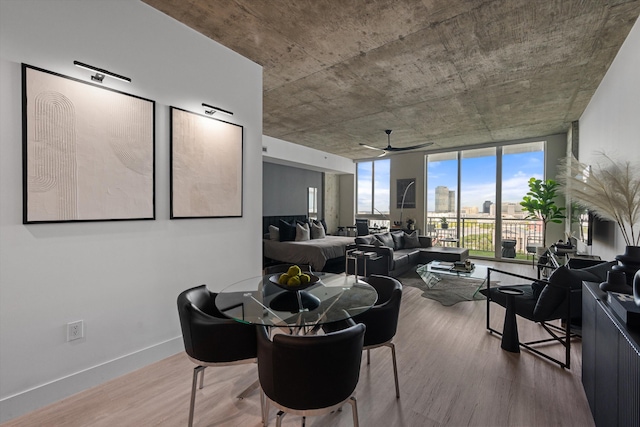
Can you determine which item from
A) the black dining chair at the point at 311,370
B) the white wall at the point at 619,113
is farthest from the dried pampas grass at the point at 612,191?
the black dining chair at the point at 311,370

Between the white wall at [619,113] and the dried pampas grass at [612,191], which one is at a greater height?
the white wall at [619,113]

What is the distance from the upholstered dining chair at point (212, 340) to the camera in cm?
171

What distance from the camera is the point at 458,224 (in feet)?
25.9

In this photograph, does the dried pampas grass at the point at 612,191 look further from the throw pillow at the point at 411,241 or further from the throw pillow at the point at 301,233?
the throw pillow at the point at 301,233

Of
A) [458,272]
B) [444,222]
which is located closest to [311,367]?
[458,272]

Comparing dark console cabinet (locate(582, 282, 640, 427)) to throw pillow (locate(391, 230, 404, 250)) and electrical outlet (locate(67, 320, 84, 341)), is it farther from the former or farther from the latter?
throw pillow (locate(391, 230, 404, 250))

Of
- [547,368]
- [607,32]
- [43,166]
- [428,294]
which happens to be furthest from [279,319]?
[607,32]

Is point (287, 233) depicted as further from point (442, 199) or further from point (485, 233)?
point (485, 233)

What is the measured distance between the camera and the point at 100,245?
7.16 ft

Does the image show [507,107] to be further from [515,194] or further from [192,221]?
[192,221]

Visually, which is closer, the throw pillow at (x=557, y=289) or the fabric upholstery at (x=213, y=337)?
the fabric upholstery at (x=213, y=337)

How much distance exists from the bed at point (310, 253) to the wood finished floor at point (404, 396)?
302 centimetres

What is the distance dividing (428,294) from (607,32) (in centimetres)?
359

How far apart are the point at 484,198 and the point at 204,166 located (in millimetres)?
7120
